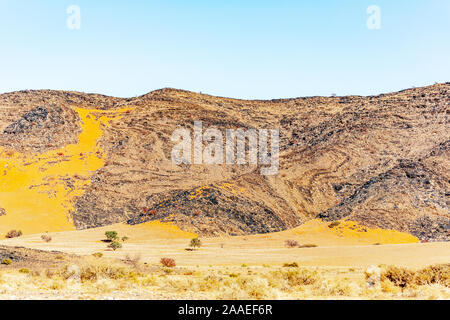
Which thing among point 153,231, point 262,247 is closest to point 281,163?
point 153,231

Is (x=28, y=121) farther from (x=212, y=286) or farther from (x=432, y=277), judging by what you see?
(x=432, y=277)

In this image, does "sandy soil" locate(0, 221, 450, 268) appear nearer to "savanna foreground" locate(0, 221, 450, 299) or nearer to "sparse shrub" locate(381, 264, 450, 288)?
"savanna foreground" locate(0, 221, 450, 299)

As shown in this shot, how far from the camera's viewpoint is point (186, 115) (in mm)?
77625

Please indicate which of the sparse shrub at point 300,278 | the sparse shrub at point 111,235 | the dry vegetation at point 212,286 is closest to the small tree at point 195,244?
the sparse shrub at point 111,235

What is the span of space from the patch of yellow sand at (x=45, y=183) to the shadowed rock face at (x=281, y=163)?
1603mm

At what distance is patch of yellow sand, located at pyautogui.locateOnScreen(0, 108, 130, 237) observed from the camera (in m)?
51.7

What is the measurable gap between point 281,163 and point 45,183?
30.5 meters

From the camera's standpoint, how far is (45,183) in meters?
58.5

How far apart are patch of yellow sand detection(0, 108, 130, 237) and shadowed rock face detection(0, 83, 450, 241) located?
1603 millimetres

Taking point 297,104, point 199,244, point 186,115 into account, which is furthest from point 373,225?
point 297,104

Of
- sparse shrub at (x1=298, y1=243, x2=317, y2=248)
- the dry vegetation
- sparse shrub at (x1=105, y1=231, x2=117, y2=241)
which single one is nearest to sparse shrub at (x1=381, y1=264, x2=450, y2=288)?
the dry vegetation

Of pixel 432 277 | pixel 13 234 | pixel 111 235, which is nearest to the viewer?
pixel 432 277

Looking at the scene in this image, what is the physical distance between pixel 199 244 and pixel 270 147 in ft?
122

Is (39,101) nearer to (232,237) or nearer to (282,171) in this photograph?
(282,171)
